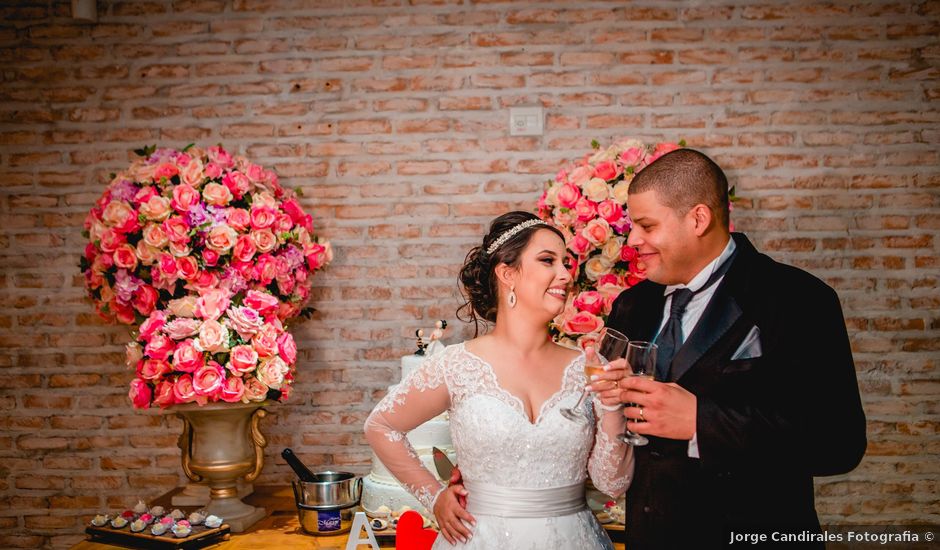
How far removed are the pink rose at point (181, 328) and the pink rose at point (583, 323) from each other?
1434mm

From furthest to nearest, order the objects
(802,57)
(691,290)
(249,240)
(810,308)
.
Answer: (802,57) → (249,240) → (691,290) → (810,308)

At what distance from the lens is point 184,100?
3.64 m

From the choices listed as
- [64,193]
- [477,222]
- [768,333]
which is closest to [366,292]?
[477,222]

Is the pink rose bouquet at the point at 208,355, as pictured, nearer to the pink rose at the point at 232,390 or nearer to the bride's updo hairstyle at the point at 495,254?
the pink rose at the point at 232,390

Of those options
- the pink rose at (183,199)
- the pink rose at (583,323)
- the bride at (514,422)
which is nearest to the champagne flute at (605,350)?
the bride at (514,422)

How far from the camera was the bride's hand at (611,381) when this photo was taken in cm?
190

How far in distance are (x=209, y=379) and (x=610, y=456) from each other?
1516 mm

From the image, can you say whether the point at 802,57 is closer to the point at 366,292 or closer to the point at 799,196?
the point at 799,196

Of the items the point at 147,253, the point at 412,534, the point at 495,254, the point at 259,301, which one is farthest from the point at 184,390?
the point at 495,254

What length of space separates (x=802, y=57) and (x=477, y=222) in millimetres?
1807

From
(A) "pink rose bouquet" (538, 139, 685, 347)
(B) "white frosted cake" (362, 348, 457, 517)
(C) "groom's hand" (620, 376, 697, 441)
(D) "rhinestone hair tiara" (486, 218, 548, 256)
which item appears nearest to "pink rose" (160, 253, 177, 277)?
(B) "white frosted cake" (362, 348, 457, 517)

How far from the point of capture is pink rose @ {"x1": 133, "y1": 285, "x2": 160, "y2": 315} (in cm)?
290

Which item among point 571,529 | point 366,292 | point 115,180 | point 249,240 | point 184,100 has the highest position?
point 184,100

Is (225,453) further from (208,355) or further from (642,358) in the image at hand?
(642,358)
